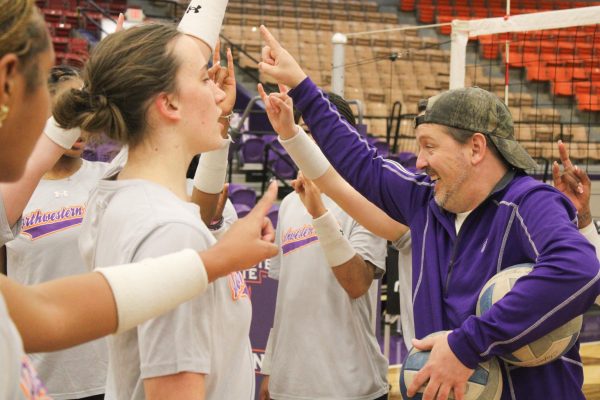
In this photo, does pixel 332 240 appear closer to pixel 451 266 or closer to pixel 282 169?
pixel 451 266

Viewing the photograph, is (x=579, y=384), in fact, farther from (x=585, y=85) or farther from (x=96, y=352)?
(x=585, y=85)

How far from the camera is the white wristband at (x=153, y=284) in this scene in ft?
4.18

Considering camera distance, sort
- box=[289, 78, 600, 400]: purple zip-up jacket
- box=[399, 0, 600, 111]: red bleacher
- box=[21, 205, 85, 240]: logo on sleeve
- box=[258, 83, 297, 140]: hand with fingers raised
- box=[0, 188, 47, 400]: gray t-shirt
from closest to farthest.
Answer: box=[0, 188, 47, 400]: gray t-shirt
box=[289, 78, 600, 400]: purple zip-up jacket
box=[258, 83, 297, 140]: hand with fingers raised
box=[21, 205, 85, 240]: logo on sleeve
box=[399, 0, 600, 111]: red bleacher

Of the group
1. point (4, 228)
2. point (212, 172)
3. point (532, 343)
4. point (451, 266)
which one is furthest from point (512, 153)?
point (4, 228)

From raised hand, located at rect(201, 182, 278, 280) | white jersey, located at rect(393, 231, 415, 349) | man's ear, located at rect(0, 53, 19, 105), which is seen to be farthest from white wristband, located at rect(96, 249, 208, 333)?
white jersey, located at rect(393, 231, 415, 349)

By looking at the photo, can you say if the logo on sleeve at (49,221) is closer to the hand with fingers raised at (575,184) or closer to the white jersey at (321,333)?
the white jersey at (321,333)

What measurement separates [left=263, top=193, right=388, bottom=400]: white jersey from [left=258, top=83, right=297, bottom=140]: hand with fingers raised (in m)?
0.51

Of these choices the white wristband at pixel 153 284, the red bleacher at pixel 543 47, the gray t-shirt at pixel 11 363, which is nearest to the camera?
the gray t-shirt at pixel 11 363

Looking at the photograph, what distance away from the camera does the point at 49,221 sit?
9.37 feet

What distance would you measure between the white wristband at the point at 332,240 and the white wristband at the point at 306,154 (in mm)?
160

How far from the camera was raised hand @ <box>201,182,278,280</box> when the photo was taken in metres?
1.37

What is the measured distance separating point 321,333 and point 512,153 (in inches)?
39.7

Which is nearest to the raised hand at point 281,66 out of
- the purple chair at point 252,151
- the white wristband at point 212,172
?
the white wristband at point 212,172

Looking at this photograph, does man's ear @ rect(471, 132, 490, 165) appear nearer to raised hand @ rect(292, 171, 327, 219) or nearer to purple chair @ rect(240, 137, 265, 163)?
raised hand @ rect(292, 171, 327, 219)
